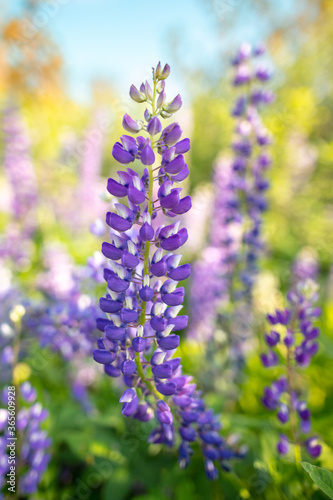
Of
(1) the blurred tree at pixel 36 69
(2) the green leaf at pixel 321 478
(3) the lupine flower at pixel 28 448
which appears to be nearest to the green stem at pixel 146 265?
(2) the green leaf at pixel 321 478

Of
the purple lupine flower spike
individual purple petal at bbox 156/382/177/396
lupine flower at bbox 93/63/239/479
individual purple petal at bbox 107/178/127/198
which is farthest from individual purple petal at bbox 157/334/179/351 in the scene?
the purple lupine flower spike

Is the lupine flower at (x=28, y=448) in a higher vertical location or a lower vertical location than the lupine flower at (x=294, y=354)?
lower

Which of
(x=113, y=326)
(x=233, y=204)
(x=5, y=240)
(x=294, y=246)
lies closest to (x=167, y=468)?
(x=113, y=326)

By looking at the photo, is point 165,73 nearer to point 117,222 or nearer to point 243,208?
point 117,222

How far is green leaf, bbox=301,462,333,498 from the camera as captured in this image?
3.39 feet

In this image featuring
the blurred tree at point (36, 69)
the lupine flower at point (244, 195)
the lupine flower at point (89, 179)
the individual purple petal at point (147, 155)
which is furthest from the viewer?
the blurred tree at point (36, 69)

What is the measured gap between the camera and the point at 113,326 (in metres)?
1.05

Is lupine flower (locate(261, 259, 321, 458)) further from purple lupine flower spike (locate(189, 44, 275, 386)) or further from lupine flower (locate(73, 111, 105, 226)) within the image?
lupine flower (locate(73, 111, 105, 226))

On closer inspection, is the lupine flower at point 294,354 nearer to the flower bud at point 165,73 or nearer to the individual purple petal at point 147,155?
the individual purple petal at point 147,155

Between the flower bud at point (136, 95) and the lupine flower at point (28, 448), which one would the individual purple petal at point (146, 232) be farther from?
the lupine flower at point (28, 448)

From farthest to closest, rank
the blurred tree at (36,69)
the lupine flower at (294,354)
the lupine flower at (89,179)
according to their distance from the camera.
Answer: the blurred tree at (36,69)
the lupine flower at (89,179)
the lupine flower at (294,354)

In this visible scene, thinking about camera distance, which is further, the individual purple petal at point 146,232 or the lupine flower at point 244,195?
the lupine flower at point 244,195

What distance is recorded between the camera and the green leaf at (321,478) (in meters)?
1.03

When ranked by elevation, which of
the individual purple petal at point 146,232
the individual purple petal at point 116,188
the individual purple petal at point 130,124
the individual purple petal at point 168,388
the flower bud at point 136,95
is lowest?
the individual purple petal at point 168,388
